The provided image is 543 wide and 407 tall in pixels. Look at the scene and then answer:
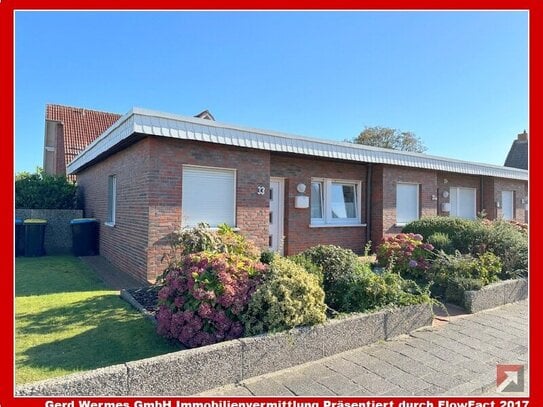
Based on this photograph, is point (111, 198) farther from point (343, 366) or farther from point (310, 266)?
point (343, 366)

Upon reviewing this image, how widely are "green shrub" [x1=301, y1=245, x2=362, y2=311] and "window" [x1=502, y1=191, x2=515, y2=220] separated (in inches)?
549

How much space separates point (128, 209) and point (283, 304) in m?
5.28

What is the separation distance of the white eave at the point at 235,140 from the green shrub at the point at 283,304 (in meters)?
3.68

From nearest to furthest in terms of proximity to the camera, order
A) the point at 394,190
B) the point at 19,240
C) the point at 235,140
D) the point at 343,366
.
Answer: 1. the point at 343,366
2. the point at 235,140
3. the point at 19,240
4. the point at 394,190

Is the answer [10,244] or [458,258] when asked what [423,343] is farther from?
[10,244]

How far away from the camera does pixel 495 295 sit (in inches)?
232

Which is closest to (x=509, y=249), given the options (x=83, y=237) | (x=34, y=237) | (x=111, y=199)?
(x=111, y=199)

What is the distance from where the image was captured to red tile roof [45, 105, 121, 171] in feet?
64.0

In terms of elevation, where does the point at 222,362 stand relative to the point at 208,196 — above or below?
below

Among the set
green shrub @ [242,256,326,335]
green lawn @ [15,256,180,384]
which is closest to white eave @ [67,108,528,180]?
green lawn @ [15,256,180,384]

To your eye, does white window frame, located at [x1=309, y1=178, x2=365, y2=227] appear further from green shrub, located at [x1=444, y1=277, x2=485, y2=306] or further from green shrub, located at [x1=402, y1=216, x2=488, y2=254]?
green shrub, located at [x1=444, y1=277, x2=485, y2=306]

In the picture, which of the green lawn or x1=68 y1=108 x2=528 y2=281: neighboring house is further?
x1=68 y1=108 x2=528 y2=281: neighboring house

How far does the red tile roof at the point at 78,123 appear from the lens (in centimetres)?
1952

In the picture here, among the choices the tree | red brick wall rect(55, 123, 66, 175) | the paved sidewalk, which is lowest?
the paved sidewalk
